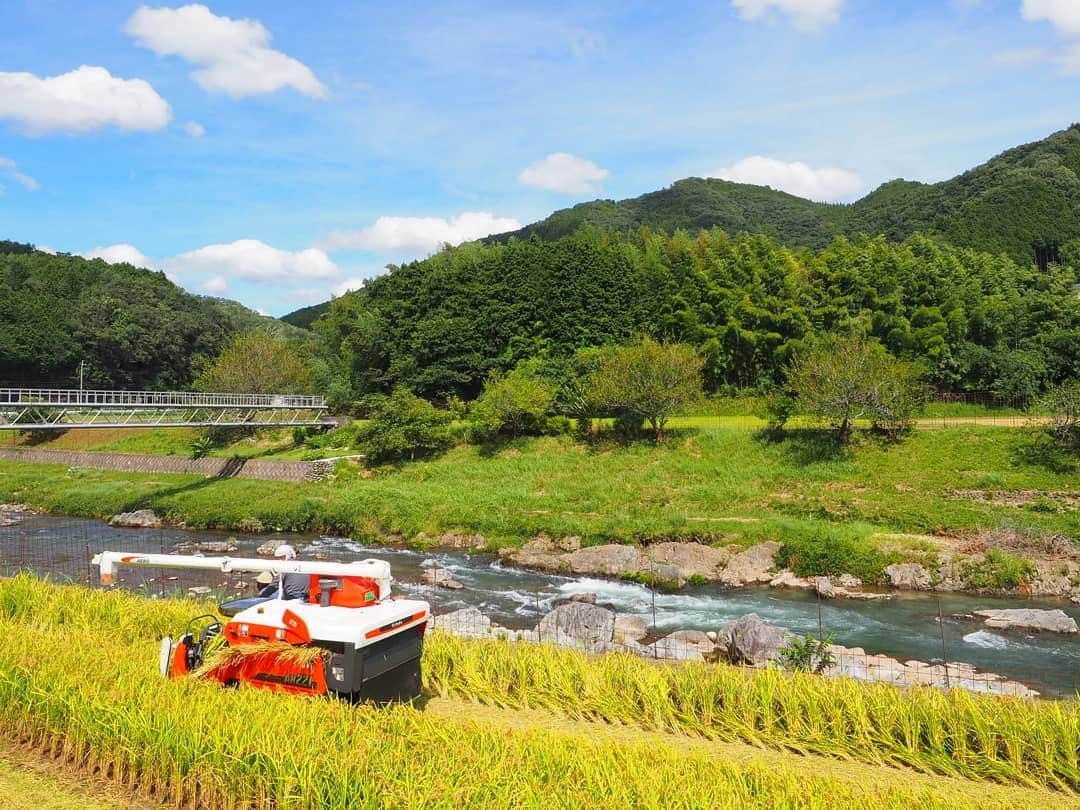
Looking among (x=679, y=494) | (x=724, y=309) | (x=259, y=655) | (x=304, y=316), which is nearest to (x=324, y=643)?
(x=259, y=655)

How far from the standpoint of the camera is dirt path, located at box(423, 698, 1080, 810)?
625 cm

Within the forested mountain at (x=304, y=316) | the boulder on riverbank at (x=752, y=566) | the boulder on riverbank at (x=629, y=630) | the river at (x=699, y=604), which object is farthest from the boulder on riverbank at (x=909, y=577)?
the forested mountain at (x=304, y=316)

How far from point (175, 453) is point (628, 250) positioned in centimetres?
3399

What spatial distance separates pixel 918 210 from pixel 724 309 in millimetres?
42401

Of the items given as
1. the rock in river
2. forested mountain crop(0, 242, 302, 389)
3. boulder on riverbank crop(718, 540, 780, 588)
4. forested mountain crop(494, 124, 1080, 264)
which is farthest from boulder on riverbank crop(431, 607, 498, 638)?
forested mountain crop(0, 242, 302, 389)

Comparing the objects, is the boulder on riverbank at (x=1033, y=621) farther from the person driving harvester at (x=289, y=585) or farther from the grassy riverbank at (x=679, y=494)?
the person driving harvester at (x=289, y=585)

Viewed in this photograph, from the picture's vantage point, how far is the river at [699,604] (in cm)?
1358

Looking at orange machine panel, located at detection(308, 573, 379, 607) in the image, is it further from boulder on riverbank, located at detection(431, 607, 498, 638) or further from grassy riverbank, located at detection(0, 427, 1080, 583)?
grassy riverbank, located at detection(0, 427, 1080, 583)

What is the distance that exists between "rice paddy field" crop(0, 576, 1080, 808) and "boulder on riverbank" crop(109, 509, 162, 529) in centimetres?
2138

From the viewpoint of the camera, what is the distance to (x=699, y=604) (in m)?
17.2

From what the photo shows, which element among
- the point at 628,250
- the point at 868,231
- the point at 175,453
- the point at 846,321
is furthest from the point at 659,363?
the point at 868,231

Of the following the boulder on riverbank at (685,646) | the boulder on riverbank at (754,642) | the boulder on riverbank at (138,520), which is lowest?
the boulder on riverbank at (138,520)

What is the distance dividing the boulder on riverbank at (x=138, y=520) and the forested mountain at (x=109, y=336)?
3724 centimetres

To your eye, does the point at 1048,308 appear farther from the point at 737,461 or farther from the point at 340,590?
Answer: the point at 340,590
